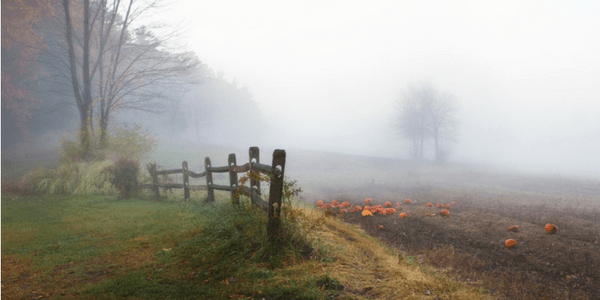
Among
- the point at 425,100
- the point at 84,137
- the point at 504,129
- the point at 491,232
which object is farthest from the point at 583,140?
the point at 84,137

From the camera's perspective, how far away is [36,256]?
5586 millimetres

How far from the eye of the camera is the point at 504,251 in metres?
6.12

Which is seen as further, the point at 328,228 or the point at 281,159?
the point at 328,228

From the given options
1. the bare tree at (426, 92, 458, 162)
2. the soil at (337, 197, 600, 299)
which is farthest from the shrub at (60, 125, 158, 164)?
the bare tree at (426, 92, 458, 162)

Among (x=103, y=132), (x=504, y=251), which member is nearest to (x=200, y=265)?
(x=504, y=251)

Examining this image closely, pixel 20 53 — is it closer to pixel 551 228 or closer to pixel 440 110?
pixel 551 228

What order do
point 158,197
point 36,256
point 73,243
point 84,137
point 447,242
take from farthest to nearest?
Answer: point 84,137 → point 158,197 → point 447,242 → point 73,243 → point 36,256

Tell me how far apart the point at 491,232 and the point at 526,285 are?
2.45m

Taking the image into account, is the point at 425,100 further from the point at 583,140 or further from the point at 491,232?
the point at 583,140

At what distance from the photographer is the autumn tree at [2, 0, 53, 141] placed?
20.2 meters

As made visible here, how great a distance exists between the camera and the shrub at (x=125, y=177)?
12.5 m

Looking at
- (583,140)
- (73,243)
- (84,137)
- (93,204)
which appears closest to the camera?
(73,243)

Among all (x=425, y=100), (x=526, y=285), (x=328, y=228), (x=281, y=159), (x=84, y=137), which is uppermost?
(x=425, y=100)

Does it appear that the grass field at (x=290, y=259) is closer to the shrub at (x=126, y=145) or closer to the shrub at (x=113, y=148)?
the shrub at (x=113, y=148)
